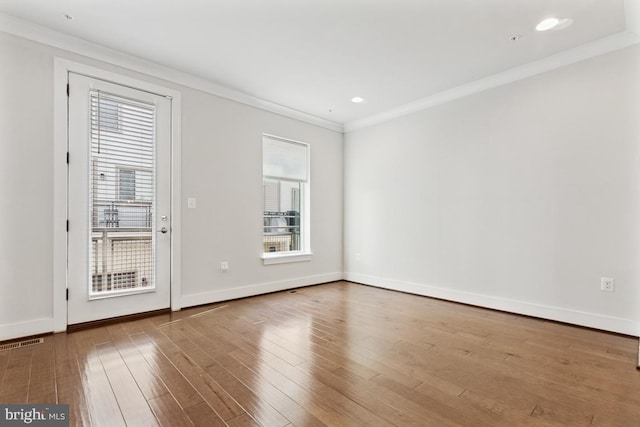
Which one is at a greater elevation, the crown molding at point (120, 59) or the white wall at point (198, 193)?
the crown molding at point (120, 59)

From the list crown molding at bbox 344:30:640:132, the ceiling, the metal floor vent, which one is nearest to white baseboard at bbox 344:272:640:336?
crown molding at bbox 344:30:640:132

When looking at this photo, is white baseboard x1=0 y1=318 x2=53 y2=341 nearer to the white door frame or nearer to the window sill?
the white door frame

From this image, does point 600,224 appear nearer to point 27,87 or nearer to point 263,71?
point 263,71

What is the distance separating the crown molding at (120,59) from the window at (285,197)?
0.58 metres

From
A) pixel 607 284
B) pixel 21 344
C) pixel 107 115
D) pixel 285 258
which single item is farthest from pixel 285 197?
pixel 607 284

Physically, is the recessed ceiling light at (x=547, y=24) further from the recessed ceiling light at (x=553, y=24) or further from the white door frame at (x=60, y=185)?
the white door frame at (x=60, y=185)

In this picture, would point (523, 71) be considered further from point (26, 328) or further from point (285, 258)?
point (26, 328)

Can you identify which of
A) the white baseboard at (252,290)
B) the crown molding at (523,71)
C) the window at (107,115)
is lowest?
the white baseboard at (252,290)

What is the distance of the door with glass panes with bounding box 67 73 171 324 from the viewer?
296cm

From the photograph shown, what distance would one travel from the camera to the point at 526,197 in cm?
339

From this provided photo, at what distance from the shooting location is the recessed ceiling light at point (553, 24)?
8.57ft

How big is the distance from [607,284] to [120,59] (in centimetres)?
517

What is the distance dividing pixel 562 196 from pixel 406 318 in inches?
78.2

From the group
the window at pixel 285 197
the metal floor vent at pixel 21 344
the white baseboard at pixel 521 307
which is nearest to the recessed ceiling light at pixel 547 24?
the white baseboard at pixel 521 307
